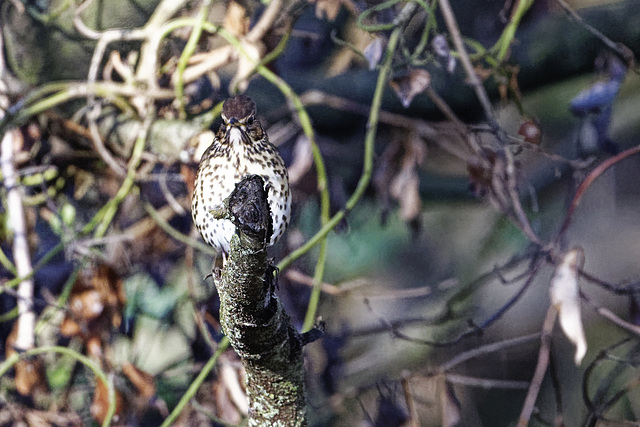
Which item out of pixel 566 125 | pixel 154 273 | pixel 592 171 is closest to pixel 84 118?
pixel 154 273

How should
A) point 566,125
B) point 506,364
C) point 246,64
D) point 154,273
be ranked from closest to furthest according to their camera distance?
1. point 246,64
2. point 154,273
3. point 566,125
4. point 506,364

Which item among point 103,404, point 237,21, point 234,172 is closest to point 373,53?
point 237,21

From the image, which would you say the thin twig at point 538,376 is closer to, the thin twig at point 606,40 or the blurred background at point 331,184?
the blurred background at point 331,184

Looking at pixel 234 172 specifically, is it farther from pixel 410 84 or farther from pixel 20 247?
pixel 20 247

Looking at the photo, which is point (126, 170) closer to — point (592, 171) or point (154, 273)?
point (154, 273)

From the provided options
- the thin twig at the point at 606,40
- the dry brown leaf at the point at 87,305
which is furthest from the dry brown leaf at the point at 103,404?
the thin twig at the point at 606,40
